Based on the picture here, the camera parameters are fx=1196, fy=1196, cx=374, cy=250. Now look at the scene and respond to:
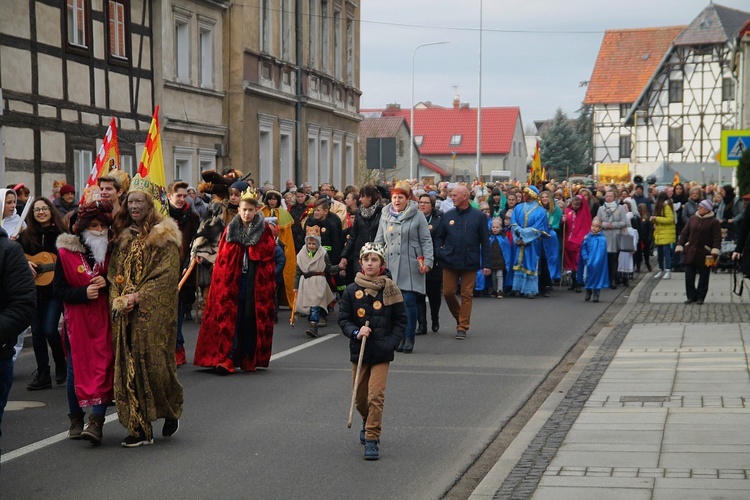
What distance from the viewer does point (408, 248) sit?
13.7 meters

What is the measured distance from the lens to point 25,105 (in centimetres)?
2036

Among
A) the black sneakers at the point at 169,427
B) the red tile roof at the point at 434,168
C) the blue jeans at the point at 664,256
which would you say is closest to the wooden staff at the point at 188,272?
the black sneakers at the point at 169,427

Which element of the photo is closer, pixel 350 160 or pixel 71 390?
A: pixel 71 390

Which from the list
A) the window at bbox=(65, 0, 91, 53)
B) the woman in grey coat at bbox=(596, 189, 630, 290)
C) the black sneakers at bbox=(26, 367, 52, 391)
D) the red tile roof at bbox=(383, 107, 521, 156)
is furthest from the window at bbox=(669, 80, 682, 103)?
the black sneakers at bbox=(26, 367, 52, 391)

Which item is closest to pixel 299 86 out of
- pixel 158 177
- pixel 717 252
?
pixel 717 252

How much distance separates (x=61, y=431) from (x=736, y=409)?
507cm

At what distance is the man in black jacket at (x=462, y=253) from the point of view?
48.4ft

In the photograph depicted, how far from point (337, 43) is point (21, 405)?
106 ft

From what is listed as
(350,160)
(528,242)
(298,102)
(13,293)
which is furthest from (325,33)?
(13,293)

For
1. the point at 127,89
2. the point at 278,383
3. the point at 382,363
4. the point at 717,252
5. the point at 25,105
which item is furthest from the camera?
the point at 127,89

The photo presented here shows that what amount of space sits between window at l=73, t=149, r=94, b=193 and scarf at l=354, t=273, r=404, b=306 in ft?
48.7

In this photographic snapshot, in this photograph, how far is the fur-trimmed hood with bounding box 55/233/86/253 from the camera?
26.3 feet

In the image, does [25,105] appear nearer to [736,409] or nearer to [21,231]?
[21,231]

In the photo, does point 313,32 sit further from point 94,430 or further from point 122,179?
point 94,430
